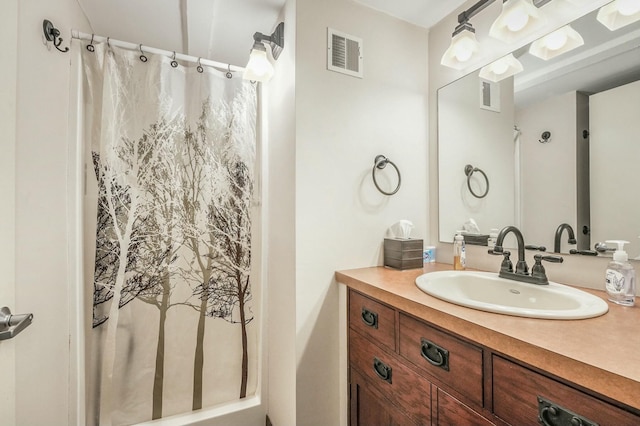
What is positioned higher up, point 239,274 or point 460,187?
point 460,187


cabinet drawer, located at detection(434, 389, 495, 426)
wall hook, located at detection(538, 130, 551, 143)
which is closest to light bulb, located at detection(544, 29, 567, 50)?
wall hook, located at detection(538, 130, 551, 143)

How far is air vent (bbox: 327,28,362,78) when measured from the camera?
4.53 feet

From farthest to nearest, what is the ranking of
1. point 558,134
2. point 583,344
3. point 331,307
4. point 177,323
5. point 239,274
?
point 239,274
point 177,323
point 331,307
point 558,134
point 583,344

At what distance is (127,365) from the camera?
1421mm

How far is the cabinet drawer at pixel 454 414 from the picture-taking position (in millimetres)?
711

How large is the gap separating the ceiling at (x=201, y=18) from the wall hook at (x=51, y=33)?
0.44 metres

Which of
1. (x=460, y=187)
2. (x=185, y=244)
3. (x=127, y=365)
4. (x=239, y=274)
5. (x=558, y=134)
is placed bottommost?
(x=127, y=365)

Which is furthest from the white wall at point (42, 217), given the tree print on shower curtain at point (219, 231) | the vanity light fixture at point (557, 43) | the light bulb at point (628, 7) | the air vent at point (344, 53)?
the light bulb at point (628, 7)

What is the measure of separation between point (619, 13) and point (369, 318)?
1.45 meters

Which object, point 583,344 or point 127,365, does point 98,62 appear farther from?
point 583,344

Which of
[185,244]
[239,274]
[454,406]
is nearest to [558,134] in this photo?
[454,406]

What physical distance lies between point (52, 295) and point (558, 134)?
89.1 inches

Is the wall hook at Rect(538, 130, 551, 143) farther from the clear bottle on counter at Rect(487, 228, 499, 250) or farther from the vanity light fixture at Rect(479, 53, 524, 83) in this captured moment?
the clear bottle on counter at Rect(487, 228, 499, 250)

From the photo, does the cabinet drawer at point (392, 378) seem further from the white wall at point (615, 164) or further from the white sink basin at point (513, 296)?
the white wall at point (615, 164)
